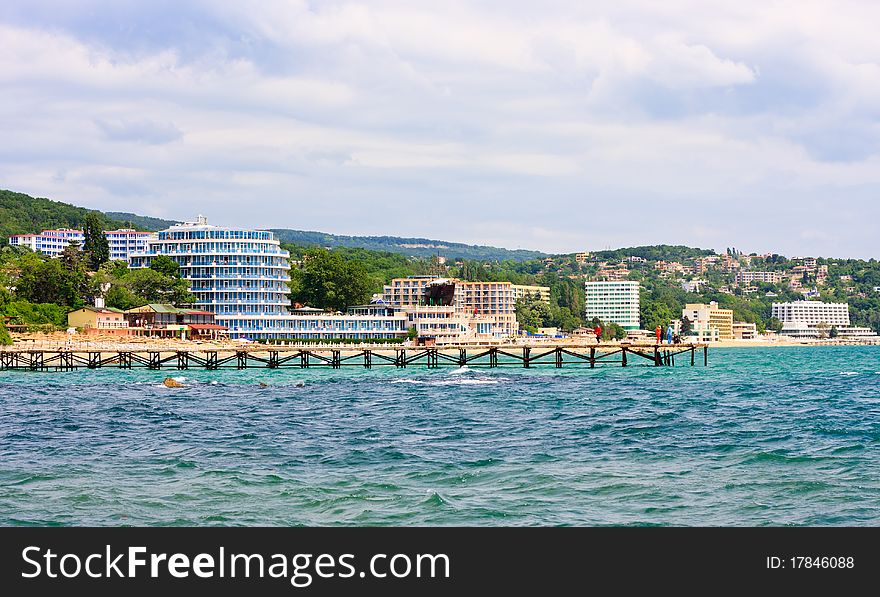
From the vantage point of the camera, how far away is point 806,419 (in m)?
44.8

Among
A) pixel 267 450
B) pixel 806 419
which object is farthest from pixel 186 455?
pixel 806 419

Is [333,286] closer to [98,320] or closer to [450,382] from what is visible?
[98,320]

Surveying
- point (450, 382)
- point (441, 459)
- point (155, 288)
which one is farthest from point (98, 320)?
point (441, 459)

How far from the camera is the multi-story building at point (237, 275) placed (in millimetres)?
168375

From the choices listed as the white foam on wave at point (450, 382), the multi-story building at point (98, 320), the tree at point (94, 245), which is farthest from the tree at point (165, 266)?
the white foam on wave at point (450, 382)

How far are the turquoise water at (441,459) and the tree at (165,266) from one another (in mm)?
110878

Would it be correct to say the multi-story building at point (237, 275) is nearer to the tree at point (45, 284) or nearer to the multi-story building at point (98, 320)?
the tree at point (45, 284)

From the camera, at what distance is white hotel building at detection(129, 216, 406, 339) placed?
16850 cm

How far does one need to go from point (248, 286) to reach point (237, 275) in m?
2.45

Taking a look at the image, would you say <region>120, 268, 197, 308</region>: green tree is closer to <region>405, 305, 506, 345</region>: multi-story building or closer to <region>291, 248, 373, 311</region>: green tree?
<region>291, 248, 373, 311</region>: green tree

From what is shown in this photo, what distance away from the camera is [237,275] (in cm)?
17000

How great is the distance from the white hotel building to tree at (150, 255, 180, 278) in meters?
2.21
